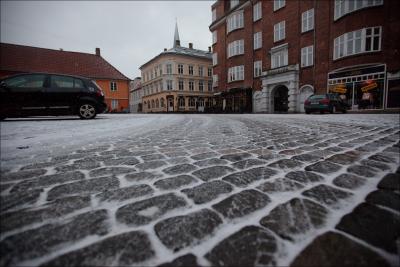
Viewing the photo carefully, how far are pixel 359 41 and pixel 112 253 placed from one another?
62.2 ft

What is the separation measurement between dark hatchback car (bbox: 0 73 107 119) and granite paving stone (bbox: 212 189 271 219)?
815 centimetres

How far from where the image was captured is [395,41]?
1332 centimetres

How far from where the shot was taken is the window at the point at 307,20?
17344 mm

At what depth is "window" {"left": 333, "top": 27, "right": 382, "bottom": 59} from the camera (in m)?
13.8

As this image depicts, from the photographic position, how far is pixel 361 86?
48.4ft

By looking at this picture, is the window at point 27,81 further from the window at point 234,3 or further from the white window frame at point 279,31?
the window at point 234,3

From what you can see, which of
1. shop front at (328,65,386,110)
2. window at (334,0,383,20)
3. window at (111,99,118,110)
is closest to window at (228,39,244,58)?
window at (334,0,383,20)

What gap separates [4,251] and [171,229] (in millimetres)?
703

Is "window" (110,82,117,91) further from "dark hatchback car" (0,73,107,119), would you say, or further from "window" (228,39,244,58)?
"dark hatchback car" (0,73,107,119)

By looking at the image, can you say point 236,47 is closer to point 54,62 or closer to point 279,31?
point 279,31

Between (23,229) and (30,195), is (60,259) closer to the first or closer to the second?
(23,229)

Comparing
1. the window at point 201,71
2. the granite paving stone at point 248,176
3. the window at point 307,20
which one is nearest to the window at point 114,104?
the window at point 201,71

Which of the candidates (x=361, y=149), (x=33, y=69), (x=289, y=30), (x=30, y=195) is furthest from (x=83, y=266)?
(x=33, y=69)

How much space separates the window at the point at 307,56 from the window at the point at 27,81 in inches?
743
